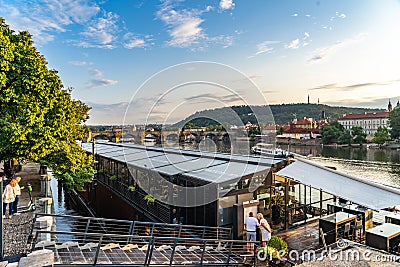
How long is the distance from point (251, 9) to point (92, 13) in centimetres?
1046

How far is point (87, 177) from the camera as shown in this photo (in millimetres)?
13234

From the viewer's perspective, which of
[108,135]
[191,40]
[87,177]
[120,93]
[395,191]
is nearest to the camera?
[395,191]

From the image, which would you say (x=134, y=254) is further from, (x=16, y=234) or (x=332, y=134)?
(x=332, y=134)

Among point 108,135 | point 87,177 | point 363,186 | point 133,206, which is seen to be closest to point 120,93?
point 87,177

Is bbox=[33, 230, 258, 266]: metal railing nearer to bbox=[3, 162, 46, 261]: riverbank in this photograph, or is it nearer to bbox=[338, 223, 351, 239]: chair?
bbox=[3, 162, 46, 261]: riverbank

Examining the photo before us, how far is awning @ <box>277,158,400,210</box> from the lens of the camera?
22.7 feet

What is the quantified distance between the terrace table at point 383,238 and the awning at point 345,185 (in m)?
0.64

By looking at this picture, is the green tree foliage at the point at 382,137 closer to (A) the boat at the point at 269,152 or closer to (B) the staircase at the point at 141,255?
(A) the boat at the point at 269,152

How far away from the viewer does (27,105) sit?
9.19 metres

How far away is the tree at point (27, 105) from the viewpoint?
8.69m

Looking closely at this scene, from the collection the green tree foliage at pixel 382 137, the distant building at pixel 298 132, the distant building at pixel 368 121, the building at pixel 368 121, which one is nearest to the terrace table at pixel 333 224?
the green tree foliage at pixel 382 137

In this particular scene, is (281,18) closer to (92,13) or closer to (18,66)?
(92,13)

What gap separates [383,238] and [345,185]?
1.78 m

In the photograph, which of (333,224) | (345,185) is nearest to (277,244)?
(333,224)
